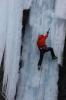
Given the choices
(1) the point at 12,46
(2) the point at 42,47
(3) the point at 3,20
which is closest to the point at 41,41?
(2) the point at 42,47

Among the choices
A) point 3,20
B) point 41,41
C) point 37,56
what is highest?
point 3,20

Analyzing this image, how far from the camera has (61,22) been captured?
2.10 meters

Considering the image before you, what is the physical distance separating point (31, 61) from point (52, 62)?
144mm

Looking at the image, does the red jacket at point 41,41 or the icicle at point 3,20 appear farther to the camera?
the icicle at point 3,20

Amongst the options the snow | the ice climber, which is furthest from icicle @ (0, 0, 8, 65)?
the ice climber

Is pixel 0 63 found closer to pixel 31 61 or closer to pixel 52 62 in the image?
pixel 31 61

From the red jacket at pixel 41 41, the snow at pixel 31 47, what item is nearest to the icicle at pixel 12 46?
the snow at pixel 31 47

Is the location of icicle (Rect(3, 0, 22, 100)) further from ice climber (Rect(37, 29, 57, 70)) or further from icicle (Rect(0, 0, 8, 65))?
ice climber (Rect(37, 29, 57, 70))

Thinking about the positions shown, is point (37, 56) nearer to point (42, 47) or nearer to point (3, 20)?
point (42, 47)

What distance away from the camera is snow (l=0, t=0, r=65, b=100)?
2111 millimetres

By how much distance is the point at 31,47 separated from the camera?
6.98ft

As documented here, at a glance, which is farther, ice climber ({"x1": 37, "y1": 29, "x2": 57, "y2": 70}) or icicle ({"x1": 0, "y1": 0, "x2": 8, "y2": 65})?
icicle ({"x1": 0, "y1": 0, "x2": 8, "y2": 65})

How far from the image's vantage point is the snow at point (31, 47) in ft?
6.93

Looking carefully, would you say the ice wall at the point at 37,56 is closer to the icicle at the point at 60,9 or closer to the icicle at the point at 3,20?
the icicle at the point at 60,9
